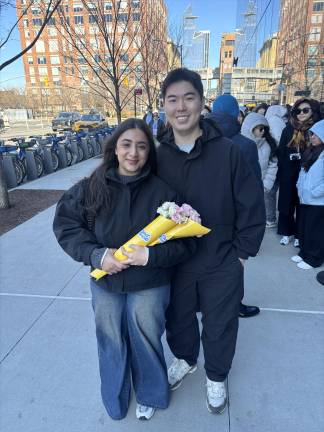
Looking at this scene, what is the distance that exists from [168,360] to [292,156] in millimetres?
3027

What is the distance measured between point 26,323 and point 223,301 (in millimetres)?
1883

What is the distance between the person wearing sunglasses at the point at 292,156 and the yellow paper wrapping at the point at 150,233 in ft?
10.5

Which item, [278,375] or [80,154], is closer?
[278,375]

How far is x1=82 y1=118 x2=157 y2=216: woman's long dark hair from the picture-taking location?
169cm

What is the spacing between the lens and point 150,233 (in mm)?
1576

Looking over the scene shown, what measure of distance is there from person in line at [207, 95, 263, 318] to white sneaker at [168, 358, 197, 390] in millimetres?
883

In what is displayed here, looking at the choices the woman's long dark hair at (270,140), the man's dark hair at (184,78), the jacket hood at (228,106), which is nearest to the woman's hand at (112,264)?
the man's dark hair at (184,78)

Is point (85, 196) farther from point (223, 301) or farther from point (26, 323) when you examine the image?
point (26, 323)

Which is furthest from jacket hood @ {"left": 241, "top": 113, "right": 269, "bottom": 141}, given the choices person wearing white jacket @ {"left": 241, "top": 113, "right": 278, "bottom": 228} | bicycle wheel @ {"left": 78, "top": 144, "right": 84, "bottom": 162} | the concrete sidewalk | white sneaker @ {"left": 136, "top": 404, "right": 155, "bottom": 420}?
bicycle wheel @ {"left": 78, "top": 144, "right": 84, "bottom": 162}

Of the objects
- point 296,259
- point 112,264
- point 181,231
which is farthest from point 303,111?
point 112,264

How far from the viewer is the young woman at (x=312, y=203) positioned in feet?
11.8

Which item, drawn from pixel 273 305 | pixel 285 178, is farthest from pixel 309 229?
pixel 273 305

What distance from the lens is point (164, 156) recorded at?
1861mm

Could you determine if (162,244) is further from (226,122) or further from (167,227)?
(226,122)
